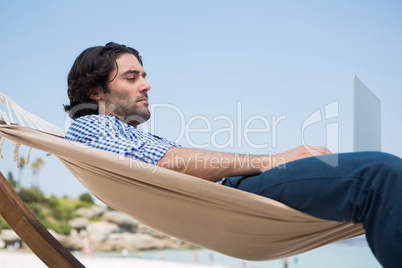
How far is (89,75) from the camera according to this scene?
1.84m

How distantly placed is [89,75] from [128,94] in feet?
0.67

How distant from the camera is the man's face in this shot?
1797mm

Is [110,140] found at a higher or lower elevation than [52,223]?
higher

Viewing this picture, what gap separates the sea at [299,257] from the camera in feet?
54.7

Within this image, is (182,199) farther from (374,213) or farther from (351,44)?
(351,44)

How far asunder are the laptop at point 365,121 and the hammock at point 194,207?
35 centimetres

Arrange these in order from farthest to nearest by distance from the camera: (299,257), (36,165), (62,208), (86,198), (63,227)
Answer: (36,165) < (86,198) < (62,208) < (63,227) < (299,257)

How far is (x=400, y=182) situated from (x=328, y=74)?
36135 mm

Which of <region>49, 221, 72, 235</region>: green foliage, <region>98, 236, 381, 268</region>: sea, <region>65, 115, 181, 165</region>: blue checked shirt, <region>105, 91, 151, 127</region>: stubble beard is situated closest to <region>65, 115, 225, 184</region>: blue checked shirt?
<region>65, 115, 181, 165</region>: blue checked shirt

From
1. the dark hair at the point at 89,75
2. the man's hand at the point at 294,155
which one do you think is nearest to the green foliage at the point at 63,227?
the dark hair at the point at 89,75

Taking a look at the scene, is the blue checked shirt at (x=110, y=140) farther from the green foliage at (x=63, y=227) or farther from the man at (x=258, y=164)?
the green foliage at (x=63, y=227)

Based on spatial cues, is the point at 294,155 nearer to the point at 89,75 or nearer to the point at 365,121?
the point at 365,121

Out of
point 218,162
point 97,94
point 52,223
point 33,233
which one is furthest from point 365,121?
point 52,223

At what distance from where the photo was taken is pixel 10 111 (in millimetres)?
1578
